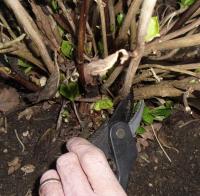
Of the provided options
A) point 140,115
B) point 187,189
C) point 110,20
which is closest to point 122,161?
point 140,115

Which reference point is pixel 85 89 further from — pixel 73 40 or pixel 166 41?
pixel 166 41

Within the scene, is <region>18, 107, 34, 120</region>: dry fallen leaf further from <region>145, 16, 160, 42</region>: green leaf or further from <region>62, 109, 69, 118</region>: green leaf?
<region>145, 16, 160, 42</region>: green leaf

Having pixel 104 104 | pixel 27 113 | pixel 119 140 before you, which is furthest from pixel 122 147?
pixel 27 113

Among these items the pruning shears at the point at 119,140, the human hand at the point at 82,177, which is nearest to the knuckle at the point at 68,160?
the human hand at the point at 82,177

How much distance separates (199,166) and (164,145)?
112mm

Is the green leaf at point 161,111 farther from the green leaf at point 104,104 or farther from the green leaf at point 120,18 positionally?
the green leaf at point 120,18

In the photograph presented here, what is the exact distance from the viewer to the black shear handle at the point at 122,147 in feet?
3.25

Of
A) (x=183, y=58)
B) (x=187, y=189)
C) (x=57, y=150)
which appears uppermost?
(x=183, y=58)

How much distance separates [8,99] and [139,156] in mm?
424

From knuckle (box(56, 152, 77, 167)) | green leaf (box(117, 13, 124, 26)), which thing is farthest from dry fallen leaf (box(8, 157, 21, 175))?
green leaf (box(117, 13, 124, 26))

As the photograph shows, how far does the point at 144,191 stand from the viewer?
115 cm

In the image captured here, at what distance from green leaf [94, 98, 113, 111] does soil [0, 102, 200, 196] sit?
0.12m

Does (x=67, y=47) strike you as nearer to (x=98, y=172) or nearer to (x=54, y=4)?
(x=54, y=4)

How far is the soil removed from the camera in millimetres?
1149
